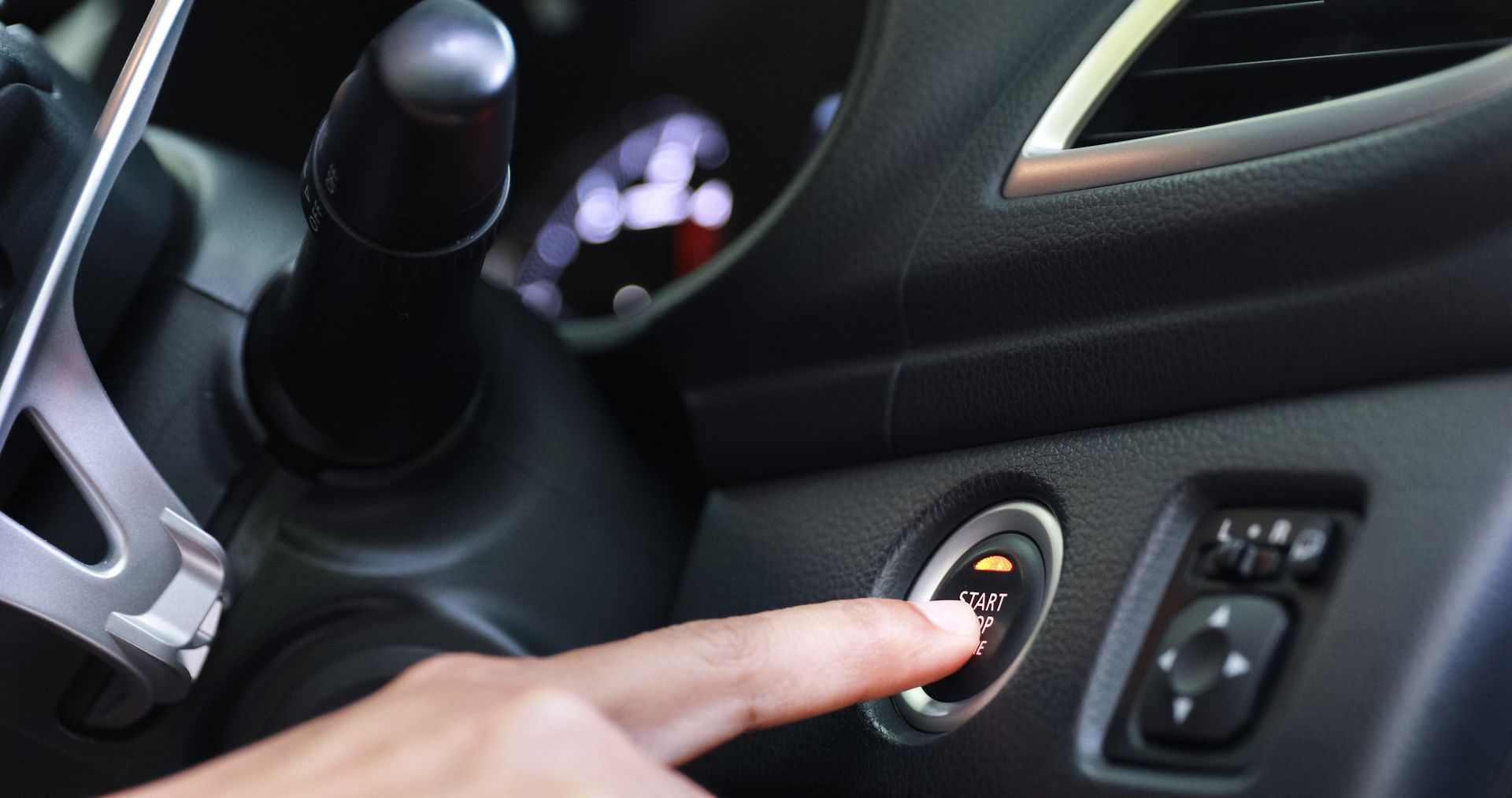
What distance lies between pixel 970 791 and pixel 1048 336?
19 centimetres

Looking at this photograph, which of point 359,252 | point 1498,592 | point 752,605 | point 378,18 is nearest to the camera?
point 1498,592

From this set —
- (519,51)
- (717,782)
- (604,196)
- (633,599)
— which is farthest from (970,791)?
(519,51)

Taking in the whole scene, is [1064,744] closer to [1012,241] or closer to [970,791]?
[970,791]

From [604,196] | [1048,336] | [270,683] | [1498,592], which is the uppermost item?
[604,196]

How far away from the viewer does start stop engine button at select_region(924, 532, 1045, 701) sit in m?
0.48

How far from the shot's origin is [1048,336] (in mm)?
540

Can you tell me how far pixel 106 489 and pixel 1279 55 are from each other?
509 millimetres

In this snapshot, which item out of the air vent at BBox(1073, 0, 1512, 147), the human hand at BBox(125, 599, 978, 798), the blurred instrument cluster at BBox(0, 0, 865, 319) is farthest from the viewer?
the blurred instrument cluster at BBox(0, 0, 865, 319)

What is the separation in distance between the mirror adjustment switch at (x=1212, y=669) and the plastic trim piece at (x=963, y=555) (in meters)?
0.06

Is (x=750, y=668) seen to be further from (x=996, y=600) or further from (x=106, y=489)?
(x=106, y=489)

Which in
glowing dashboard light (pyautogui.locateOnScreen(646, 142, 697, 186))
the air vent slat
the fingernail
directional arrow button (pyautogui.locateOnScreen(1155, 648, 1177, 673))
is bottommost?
directional arrow button (pyautogui.locateOnScreen(1155, 648, 1177, 673))

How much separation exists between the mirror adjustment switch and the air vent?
197 mm

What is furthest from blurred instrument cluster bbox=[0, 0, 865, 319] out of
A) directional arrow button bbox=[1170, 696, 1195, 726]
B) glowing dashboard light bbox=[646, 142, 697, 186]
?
directional arrow button bbox=[1170, 696, 1195, 726]

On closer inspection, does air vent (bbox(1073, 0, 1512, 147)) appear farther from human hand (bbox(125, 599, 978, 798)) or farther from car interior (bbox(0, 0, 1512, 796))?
human hand (bbox(125, 599, 978, 798))
